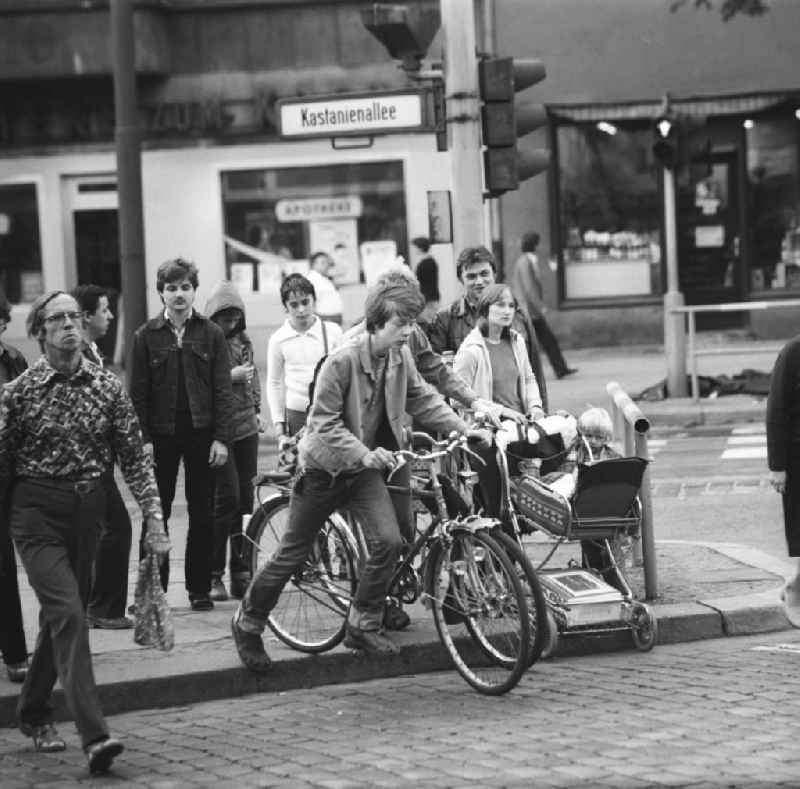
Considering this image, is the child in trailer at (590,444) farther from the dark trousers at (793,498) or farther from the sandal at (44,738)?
the sandal at (44,738)

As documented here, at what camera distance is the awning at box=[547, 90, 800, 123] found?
23.7 m

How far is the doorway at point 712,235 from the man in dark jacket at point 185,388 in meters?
16.3

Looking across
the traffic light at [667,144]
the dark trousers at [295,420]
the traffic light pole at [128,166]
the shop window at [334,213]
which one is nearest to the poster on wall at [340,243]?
the shop window at [334,213]

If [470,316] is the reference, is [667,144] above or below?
above

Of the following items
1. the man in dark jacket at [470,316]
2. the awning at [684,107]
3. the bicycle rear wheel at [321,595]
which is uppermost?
the awning at [684,107]

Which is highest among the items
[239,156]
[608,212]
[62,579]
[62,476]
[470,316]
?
[239,156]

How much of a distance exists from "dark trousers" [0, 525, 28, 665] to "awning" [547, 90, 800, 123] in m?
17.1

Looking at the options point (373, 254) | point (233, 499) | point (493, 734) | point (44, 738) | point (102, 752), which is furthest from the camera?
point (373, 254)

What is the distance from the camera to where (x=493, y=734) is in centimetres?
669

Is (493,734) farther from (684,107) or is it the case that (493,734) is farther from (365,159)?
(684,107)

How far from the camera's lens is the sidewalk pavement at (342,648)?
7660 mm

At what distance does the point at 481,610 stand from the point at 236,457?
2.51 meters

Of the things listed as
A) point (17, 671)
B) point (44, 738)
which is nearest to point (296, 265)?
point (17, 671)

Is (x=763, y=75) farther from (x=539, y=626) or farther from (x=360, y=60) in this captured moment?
(x=539, y=626)
